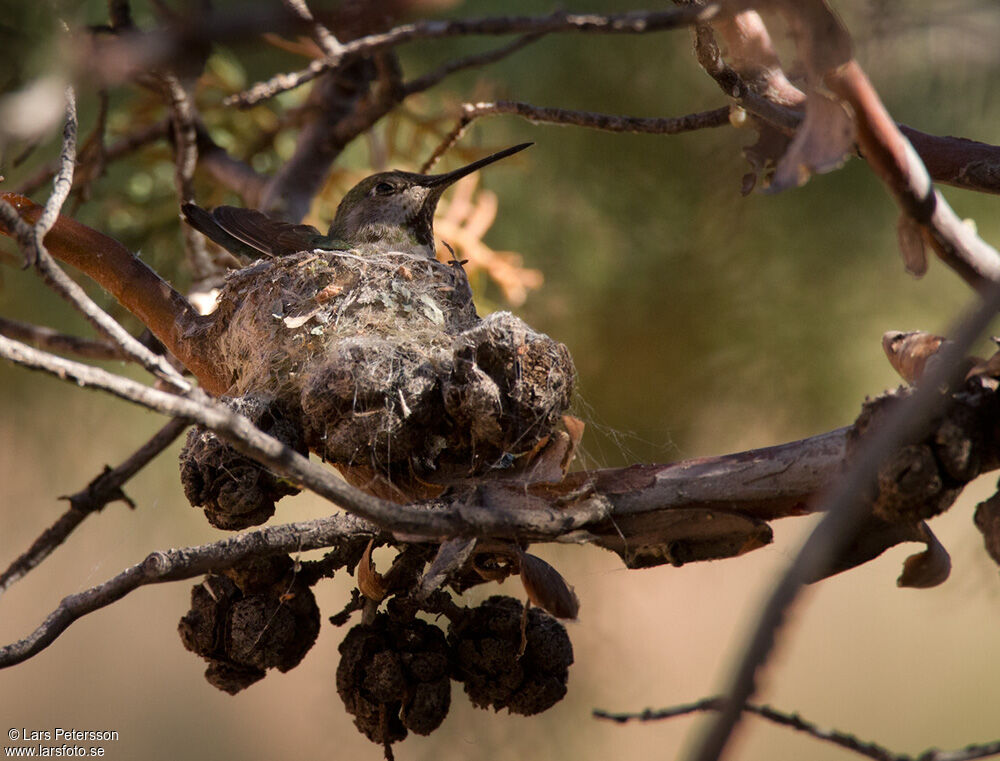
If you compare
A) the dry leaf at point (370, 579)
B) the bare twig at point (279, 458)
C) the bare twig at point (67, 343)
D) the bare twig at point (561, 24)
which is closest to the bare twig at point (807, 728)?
the bare twig at point (279, 458)

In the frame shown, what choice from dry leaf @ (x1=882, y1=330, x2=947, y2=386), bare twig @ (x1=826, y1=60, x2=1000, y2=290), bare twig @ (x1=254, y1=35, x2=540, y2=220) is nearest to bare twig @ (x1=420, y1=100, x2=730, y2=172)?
dry leaf @ (x1=882, y1=330, x2=947, y2=386)

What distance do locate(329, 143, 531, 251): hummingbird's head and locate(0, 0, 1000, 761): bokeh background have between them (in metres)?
0.26

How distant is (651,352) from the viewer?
2896 millimetres

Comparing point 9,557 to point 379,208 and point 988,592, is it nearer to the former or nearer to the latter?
point 379,208

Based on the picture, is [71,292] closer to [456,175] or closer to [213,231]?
[213,231]

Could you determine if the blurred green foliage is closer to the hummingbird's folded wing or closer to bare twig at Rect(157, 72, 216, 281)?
bare twig at Rect(157, 72, 216, 281)

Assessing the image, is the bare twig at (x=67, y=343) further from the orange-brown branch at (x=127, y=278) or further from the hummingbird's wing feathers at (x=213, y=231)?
the orange-brown branch at (x=127, y=278)

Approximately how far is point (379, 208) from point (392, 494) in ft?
5.26

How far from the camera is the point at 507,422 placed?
141 cm

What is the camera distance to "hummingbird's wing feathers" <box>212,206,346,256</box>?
8.25ft

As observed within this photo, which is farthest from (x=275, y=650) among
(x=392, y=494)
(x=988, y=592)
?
(x=988, y=592)

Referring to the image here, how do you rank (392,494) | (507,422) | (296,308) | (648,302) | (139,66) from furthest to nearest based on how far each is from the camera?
(648,302)
(296,308)
(392,494)
(507,422)
(139,66)

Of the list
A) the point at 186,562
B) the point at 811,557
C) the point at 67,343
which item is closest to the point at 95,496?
the point at 67,343

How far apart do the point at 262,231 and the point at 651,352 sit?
3.85 ft
